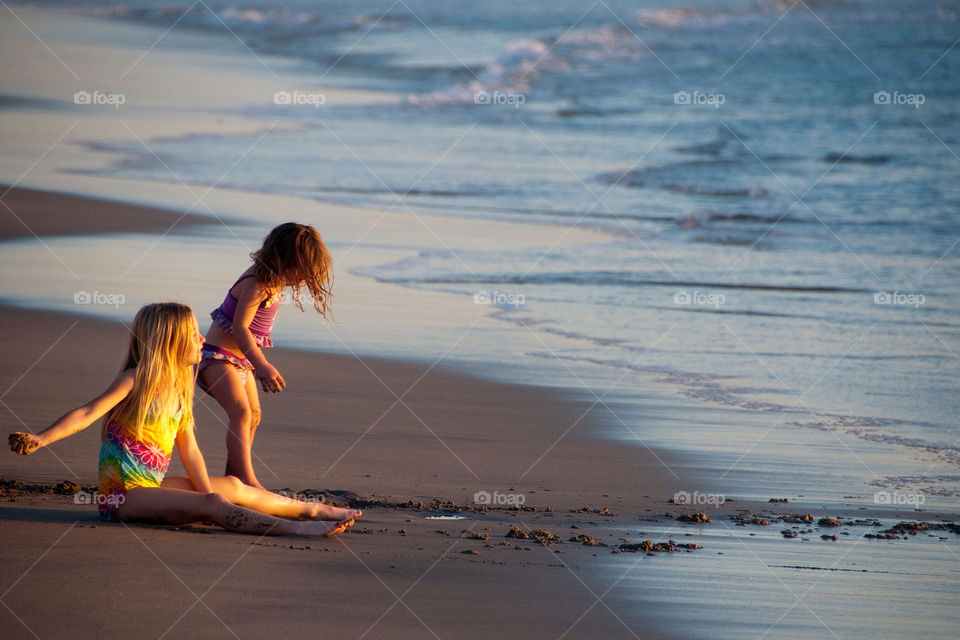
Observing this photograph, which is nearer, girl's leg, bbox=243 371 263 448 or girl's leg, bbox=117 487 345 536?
girl's leg, bbox=117 487 345 536

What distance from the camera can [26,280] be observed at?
1197cm

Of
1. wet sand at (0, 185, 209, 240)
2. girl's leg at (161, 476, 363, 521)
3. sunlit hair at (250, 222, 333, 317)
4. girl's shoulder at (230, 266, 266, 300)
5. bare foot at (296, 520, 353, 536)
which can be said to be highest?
wet sand at (0, 185, 209, 240)

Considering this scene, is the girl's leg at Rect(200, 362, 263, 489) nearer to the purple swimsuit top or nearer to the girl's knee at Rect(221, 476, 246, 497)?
the purple swimsuit top

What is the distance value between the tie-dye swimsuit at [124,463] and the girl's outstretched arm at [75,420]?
0.55 feet

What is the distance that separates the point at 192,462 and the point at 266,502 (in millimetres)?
392

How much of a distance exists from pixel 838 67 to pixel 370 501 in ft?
124

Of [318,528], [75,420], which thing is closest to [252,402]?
[318,528]

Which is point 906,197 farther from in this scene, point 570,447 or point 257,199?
point 570,447

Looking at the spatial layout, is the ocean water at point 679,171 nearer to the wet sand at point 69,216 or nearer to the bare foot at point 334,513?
the bare foot at point 334,513

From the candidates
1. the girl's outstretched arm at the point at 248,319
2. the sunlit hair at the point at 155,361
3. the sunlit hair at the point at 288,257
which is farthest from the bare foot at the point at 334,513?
the sunlit hair at the point at 288,257

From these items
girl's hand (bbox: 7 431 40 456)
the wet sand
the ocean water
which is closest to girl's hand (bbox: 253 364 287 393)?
girl's hand (bbox: 7 431 40 456)

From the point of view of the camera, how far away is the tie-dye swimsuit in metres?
5.40

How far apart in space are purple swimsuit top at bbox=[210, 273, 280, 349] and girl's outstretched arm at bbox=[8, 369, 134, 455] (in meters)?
0.81

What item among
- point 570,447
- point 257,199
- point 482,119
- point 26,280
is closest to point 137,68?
point 482,119
